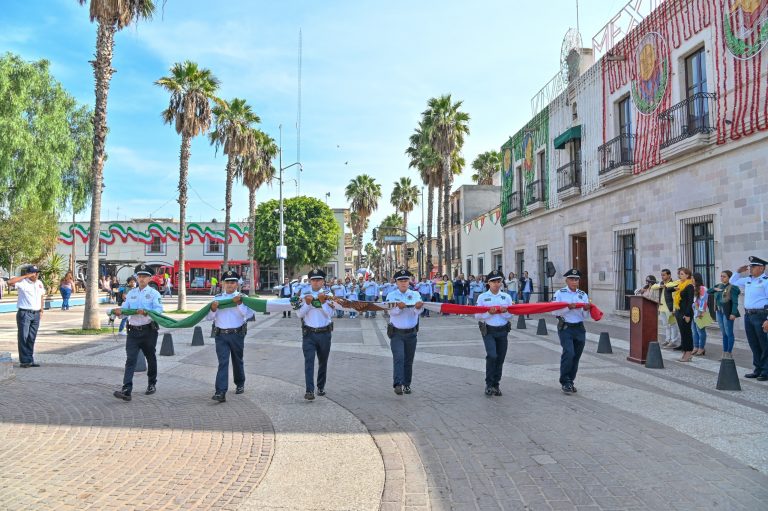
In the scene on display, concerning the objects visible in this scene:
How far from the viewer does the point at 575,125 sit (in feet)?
72.0

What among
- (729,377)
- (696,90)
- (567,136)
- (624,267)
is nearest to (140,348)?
(729,377)

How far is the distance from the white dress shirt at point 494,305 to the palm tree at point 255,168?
24992 millimetres

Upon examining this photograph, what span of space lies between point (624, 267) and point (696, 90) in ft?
20.7

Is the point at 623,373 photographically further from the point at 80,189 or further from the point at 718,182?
the point at 80,189

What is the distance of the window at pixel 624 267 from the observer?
1836 cm

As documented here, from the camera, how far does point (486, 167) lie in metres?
52.9

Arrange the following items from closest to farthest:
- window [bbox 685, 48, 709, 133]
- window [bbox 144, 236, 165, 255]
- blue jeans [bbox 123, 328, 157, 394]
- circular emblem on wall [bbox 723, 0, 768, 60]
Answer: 1. blue jeans [bbox 123, 328, 157, 394]
2. circular emblem on wall [bbox 723, 0, 768, 60]
3. window [bbox 685, 48, 709, 133]
4. window [bbox 144, 236, 165, 255]

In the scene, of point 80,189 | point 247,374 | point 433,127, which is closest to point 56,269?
point 80,189

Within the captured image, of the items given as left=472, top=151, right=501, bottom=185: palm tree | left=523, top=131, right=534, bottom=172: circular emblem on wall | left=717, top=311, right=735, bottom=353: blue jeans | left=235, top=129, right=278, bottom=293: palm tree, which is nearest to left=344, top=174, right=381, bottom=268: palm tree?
left=472, top=151, right=501, bottom=185: palm tree

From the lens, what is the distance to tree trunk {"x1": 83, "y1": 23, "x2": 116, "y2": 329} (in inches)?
614

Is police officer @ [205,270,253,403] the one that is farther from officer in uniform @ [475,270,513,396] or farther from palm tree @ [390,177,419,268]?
palm tree @ [390,177,419,268]

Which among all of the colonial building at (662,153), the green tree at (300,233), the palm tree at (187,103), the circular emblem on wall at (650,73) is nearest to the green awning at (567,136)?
the colonial building at (662,153)

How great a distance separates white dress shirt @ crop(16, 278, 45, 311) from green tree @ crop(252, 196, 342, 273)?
38908 millimetres

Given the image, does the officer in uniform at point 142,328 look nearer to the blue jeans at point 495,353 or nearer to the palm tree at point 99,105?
the blue jeans at point 495,353
